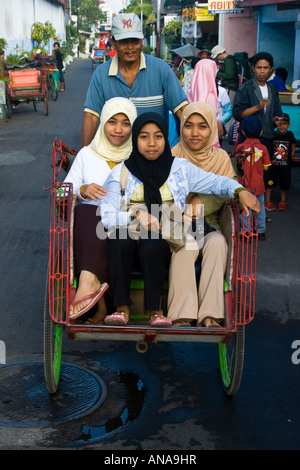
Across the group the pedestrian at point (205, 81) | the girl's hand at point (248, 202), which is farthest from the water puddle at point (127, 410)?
the pedestrian at point (205, 81)

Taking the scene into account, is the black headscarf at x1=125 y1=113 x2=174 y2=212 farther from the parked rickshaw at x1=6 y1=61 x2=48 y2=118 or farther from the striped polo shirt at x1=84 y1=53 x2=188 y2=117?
the parked rickshaw at x1=6 y1=61 x2=48 y2=118

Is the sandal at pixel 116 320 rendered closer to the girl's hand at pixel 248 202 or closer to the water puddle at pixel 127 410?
the water puddle at pixel 127 410

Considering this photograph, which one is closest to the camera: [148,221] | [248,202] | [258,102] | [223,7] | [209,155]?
[248,202]

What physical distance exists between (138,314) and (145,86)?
2.04 meters

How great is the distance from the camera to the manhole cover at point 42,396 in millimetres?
4086

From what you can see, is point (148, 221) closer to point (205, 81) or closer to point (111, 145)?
point (111, 145)

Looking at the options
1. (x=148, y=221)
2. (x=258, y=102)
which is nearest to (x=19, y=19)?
(x=258, y=102)

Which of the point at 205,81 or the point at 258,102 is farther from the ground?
the point at 205,81

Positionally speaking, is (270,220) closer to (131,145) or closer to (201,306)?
(131,145)

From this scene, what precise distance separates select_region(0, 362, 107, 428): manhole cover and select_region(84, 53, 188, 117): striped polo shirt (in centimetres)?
217

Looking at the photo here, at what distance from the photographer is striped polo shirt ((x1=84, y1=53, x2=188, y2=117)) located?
17.8ft

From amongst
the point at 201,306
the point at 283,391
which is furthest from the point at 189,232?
the point at 283,391

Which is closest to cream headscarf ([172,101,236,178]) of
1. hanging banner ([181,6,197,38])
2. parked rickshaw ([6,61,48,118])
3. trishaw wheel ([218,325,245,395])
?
trishaw wheel ([218,325,245,395])

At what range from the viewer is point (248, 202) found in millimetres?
3965
